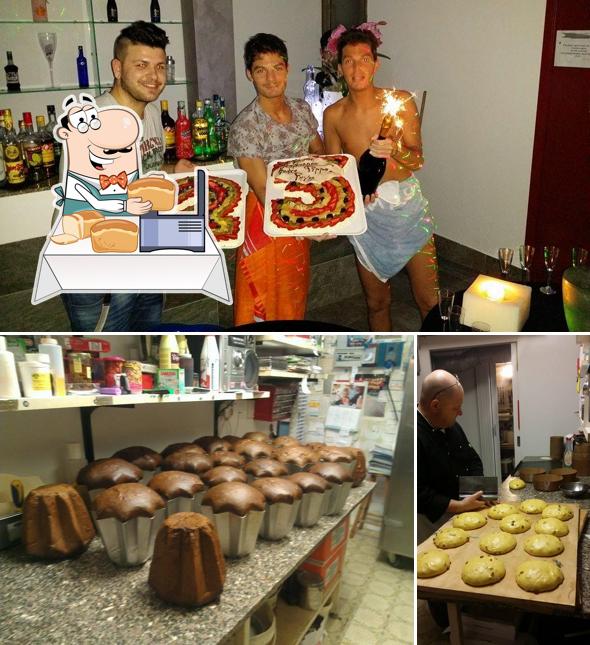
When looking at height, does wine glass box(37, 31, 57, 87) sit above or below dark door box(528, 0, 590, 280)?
above

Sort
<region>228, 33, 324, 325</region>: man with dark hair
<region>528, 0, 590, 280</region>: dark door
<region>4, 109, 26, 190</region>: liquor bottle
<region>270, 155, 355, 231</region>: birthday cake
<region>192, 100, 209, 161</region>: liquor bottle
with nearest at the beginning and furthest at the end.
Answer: <region>270, 155, 355, 231</region>: birthday cake
<region>228, 33, 324, 325</region>: man with dark hair
<region>4, 109, 26, 190</region>: liquor bottle
<region>192, 100, 209, 161</region>: liquor bottle
<region>528, 0, 590, 280</region>: dark door

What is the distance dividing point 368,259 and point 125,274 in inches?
49.3

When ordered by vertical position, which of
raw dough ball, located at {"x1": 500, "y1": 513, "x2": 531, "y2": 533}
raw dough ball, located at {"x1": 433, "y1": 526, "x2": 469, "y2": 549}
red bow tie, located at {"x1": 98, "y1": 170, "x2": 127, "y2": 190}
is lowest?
raw dough ball, located at {"x1": 433, "y1": 526, "x2": 469, "y2": 549}

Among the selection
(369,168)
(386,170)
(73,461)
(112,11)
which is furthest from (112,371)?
(112,11)

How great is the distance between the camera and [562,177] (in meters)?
3.59

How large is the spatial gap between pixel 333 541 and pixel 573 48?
10.5 feet

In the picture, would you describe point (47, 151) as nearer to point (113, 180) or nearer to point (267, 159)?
point (267, 159)

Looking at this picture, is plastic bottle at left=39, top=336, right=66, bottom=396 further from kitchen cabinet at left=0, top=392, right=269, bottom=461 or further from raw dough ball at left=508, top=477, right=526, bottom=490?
raw dough ball at left=508, top=477, right=526, bottom=490

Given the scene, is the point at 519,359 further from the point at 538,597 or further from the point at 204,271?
the point at 204,271

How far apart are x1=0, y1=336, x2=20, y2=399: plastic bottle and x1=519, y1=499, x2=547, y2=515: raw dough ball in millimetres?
766

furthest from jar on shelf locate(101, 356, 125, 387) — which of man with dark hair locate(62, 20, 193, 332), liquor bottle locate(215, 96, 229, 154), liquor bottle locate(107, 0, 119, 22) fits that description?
liquor bottle locate(107, 0, 119, 22)

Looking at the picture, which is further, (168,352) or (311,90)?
(311,90)

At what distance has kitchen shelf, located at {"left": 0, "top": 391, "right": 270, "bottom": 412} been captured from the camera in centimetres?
94

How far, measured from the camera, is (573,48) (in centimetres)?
334
